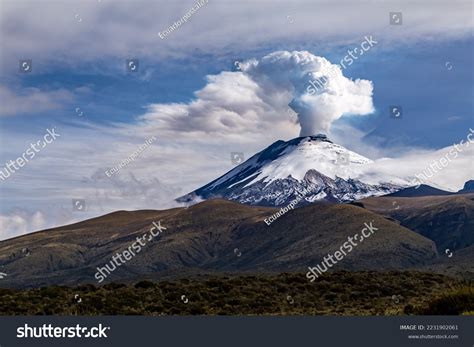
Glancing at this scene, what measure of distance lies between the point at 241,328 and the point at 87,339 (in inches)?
195

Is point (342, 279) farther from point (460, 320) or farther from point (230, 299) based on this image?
point (460, 320)

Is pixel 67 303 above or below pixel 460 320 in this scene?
above

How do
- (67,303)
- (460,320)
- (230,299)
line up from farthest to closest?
(230,299)
(67,303)
(460,320)

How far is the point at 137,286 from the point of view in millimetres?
55250

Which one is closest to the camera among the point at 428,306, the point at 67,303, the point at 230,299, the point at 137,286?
the point at 428,306

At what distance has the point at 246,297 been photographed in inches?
2029

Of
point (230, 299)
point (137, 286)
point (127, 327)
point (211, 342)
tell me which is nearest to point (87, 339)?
point (127, 327)

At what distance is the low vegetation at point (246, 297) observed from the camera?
148 ft

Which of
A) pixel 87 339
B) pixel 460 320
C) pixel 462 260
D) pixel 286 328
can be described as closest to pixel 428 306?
pixel 460 320

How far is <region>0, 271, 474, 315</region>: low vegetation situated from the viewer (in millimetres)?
45250

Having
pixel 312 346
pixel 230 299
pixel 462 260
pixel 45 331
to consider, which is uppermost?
pixel 462 260

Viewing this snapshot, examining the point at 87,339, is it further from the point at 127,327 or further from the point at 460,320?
the point at 460,320

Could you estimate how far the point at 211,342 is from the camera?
77.0ft

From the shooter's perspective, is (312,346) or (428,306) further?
(428,306)
